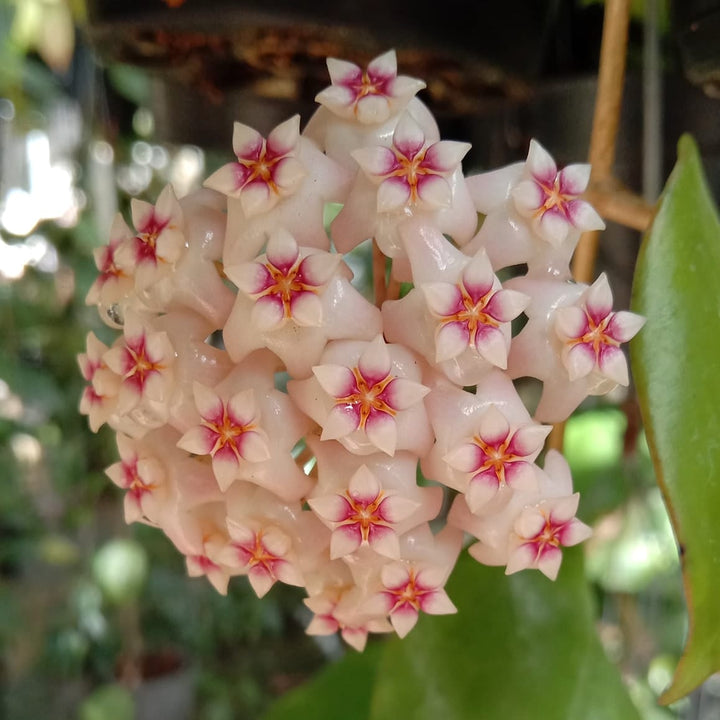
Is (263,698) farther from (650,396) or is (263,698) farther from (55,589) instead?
(650,396)

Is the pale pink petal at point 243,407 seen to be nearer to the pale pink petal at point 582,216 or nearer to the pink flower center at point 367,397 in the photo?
the pink flower center at point 367,397

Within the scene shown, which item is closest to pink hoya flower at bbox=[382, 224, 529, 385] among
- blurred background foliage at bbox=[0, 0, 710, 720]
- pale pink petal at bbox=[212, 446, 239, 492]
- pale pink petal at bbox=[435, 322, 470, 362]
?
pale pink petal at bbox=[435, 322, 470, 362]

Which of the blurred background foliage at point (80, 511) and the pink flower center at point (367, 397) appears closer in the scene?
the pink flower center at point (367, 397)

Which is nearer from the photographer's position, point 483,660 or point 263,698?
point 483,660

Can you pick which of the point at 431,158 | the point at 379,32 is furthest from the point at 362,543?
the point at 379,32

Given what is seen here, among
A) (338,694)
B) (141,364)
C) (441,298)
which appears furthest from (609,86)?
(338,694)

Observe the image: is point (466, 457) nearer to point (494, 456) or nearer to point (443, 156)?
point (494, 456)

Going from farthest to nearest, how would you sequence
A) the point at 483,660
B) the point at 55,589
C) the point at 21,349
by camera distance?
1. the point at 55,589
2. the point at 21,349
3. the point at 483,660

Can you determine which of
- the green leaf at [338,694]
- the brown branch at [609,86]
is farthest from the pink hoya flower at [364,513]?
the green leaf at [338,694]
